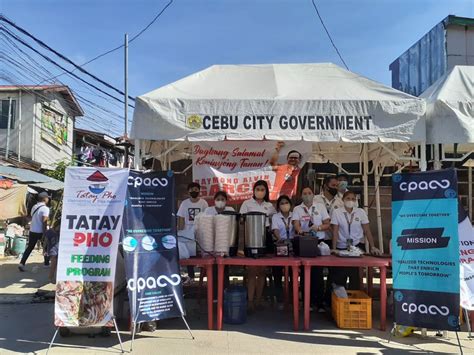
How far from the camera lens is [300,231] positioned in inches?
241

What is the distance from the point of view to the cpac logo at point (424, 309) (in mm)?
4699

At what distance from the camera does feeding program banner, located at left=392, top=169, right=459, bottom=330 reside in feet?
15.5

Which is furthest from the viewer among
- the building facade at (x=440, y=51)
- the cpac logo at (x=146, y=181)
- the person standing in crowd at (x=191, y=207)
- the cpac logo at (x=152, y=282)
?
the building facade at (x=440, y=51)

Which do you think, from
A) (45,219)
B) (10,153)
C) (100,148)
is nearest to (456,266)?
(45,219)

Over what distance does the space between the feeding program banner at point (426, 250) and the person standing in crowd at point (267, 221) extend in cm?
197

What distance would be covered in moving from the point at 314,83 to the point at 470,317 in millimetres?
3821

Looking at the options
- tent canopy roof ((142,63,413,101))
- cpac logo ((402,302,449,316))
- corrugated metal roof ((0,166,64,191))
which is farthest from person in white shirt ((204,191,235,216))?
corrugated metal roof ((0,166,64,191))

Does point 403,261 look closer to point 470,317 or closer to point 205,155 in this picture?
point 470,317

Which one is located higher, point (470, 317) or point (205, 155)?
point (205, 155)

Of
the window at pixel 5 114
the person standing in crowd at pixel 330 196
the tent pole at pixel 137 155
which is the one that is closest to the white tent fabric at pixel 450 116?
the person standing in crowd at pixel 330 196

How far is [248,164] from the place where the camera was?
7871mm

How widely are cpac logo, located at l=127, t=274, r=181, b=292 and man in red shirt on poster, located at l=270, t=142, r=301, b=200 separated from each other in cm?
305

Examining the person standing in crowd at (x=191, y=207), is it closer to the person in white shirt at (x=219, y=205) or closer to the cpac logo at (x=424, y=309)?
the person in white shirt at (x=219, y=205)

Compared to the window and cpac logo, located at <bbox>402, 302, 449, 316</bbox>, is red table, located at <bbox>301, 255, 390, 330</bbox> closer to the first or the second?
cpac logo, located at <bbox>402, 302, 449, 316</bbox>
